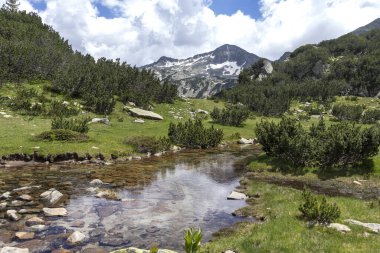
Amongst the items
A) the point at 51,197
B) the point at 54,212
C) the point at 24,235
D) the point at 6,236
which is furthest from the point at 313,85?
the point at 6,236

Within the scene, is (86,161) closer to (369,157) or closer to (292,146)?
(292,146)

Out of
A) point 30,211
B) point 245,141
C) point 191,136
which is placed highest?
point 191,136

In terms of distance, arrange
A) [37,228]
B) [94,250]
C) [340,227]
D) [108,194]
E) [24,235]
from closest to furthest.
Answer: [94,250], [340,227], [24,235], [37,228], [108,194]

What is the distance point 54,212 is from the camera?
1939 centimetres

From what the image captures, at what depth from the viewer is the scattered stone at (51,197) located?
21406 mm

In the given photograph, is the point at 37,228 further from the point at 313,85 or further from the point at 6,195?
the point at 313,85

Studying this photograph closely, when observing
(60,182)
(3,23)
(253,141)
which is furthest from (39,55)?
(60,182)

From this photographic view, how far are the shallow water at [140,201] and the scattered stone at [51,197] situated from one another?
0.55 m

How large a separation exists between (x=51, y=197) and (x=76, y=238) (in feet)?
23.4

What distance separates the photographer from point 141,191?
2575 centimetres

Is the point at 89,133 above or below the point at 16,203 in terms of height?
above

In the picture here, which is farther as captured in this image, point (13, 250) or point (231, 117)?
point (231, 117)

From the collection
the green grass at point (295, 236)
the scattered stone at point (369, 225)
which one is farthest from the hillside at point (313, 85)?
the scattered stone at point (369, 225)

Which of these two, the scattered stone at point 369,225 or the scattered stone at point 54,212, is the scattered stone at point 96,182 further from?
the scattered stone at point 369,225
